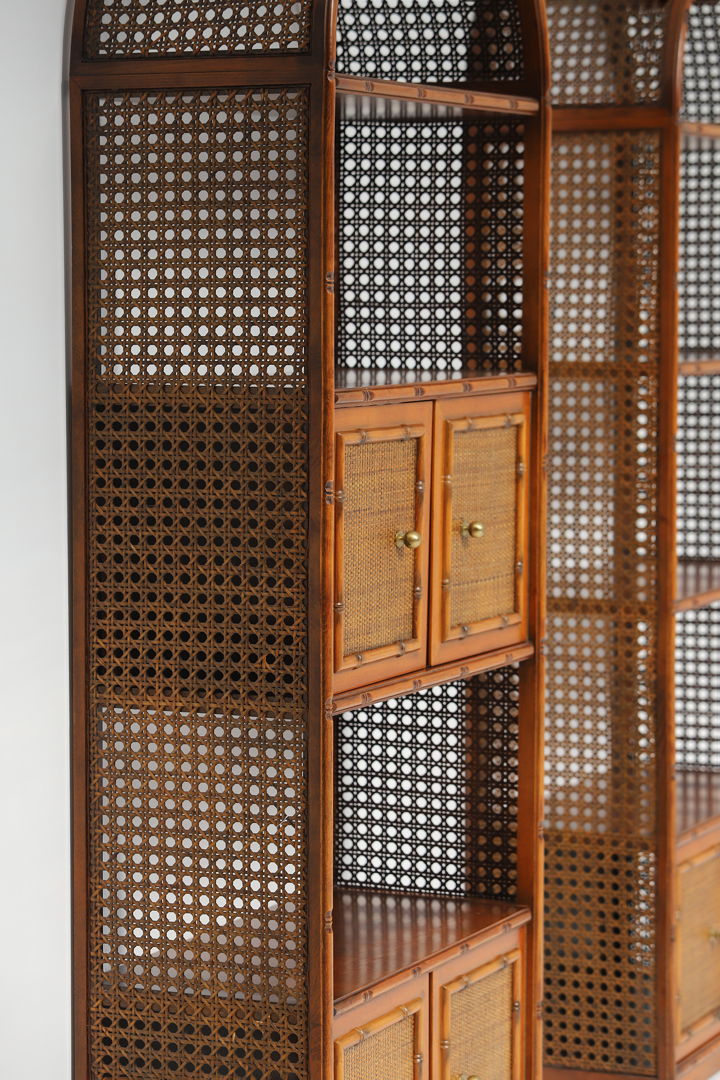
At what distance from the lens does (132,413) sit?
272 cm

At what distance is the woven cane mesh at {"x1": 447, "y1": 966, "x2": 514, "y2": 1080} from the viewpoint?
306 cm

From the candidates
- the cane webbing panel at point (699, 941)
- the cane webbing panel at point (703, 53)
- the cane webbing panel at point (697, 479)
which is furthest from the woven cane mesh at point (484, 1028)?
the cane webbing panel at point (703, 53)

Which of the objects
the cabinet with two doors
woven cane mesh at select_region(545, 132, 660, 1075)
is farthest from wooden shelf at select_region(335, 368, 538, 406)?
woven cane mesh at select_region(545, 132, 660, 1075)

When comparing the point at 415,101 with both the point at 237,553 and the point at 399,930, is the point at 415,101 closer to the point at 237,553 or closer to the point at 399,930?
the point at 237,553

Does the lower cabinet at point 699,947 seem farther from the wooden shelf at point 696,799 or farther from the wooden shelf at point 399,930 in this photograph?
the wooden shelf at point 399,930

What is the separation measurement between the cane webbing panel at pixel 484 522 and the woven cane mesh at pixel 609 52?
1.14 meters

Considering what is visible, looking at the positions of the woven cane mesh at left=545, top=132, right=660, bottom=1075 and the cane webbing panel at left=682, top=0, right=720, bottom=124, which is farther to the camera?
the cane webbing panel at left=682, top=0, right=720, bottom=124

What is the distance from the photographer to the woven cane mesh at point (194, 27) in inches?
101

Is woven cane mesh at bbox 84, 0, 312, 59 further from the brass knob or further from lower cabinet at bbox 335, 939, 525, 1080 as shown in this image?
lower cabinet at bbox 335, 939, 525, 1080

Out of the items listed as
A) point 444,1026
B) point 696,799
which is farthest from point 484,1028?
point 696,799

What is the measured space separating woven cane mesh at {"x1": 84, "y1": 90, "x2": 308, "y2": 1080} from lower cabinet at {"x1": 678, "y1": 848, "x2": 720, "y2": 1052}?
1524 mm

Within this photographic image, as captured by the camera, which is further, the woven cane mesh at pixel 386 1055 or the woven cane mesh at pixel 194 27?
the woven cane mesh at pixel 386 1055

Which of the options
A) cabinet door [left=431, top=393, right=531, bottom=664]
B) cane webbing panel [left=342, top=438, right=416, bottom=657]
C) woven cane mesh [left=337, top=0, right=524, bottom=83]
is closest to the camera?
cane webbing panel [left=342, top=438, right=416, bottom=657]

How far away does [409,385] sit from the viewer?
2.78 meters
